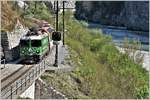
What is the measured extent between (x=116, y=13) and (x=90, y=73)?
5768 inches

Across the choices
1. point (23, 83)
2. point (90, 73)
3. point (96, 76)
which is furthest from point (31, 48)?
point (23, 83)

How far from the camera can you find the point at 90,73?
34906 millimetres

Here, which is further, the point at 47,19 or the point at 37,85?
the point at 47,19

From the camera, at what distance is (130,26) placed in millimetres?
163500

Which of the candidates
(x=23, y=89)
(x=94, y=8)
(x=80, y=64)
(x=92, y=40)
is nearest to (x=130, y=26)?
(x=94, y=8)

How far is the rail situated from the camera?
21530mm

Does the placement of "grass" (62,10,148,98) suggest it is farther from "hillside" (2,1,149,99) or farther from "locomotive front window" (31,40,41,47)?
"locomotive front window" (31,40,41,47)

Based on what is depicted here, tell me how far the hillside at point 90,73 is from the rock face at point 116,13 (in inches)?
4226

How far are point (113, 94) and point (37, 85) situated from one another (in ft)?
26.1

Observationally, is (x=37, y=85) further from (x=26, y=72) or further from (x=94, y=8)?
(x=94, y=8)

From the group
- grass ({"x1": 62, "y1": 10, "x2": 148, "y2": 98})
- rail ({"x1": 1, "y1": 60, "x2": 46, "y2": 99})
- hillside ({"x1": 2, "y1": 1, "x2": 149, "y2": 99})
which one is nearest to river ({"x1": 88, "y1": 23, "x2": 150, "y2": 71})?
grass ({"x1": 62, "y1": 10, "x2": 148, "y2": 98})

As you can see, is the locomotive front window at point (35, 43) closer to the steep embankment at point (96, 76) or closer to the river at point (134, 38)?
the steep embankment at point (96, 76)

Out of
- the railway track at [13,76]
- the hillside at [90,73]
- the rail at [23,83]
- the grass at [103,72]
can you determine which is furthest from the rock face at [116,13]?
the rail at [23,83]

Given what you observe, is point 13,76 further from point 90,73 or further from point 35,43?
point 90,73
